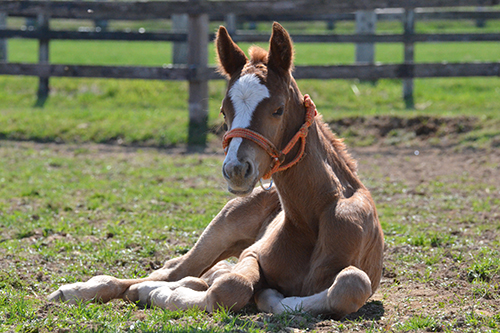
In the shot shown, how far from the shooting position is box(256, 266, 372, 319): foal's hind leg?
340 centimetres

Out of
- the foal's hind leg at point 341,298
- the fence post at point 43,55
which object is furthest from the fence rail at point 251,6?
the foal's hind leg at point 341,298

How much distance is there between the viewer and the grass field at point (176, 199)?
359 centimetres

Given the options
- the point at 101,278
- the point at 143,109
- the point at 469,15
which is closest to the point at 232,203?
the point at 101,278

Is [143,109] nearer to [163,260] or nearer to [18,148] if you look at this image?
[18,148]

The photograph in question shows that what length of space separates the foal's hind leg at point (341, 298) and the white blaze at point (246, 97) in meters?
1.07

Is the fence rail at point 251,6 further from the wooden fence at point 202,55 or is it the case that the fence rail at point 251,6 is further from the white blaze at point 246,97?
the white blaze at point 246,97

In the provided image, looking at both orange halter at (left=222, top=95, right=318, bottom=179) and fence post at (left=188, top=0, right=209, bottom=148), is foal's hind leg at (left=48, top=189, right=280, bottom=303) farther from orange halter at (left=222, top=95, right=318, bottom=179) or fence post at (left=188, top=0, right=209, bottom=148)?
fence post at (left=188, top=0, right=209, bottom=148)

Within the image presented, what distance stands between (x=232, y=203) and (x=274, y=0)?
625 cm

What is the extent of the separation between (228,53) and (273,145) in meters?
0.76

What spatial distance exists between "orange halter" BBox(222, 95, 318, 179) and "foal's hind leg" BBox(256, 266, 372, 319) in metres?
0.76

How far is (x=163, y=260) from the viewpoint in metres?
5.10

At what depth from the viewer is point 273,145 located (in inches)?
142

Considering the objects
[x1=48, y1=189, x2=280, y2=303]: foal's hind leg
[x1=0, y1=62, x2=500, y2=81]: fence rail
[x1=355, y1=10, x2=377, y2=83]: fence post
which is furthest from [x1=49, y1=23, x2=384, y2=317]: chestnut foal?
[x1=355, y1=10, x2=377, y2=83]: fence post

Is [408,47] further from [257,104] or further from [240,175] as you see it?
[240,175]
